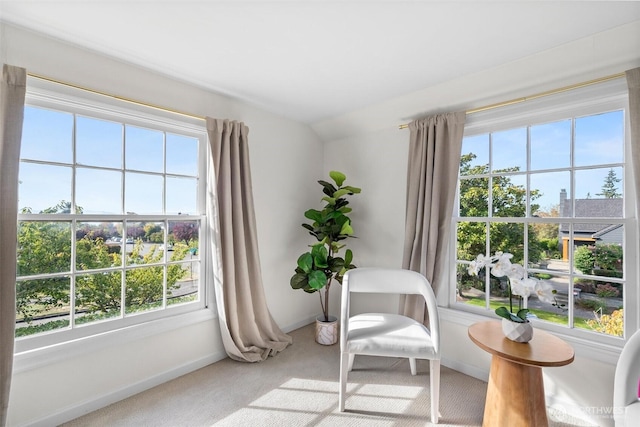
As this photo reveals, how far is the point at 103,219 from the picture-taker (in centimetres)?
198

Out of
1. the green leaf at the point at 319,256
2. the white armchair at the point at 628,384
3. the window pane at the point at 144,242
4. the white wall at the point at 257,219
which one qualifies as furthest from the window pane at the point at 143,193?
the white armchair at the point at 628,384

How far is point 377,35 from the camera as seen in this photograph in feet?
5.52

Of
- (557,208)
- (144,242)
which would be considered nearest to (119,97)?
(144,242)

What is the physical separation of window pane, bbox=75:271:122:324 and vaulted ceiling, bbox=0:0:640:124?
5.07ft

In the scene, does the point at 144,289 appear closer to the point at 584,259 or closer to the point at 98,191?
the point at 98,191

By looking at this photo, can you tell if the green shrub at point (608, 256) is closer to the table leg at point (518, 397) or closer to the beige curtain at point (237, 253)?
the table leg at point (518, 397)

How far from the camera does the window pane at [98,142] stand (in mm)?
1910

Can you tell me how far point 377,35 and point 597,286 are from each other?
215 centimetres

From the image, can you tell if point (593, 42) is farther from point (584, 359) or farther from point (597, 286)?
point (584, 359)

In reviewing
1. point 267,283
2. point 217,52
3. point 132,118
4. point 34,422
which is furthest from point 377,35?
point 34,422

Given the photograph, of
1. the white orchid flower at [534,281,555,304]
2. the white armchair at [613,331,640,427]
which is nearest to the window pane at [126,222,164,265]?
the white orchid flower at [534,281,555,304]

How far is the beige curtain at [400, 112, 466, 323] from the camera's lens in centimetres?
233

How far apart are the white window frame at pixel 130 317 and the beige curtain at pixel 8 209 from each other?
109 millimetres

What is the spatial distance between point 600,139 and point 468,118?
0.83 metres
